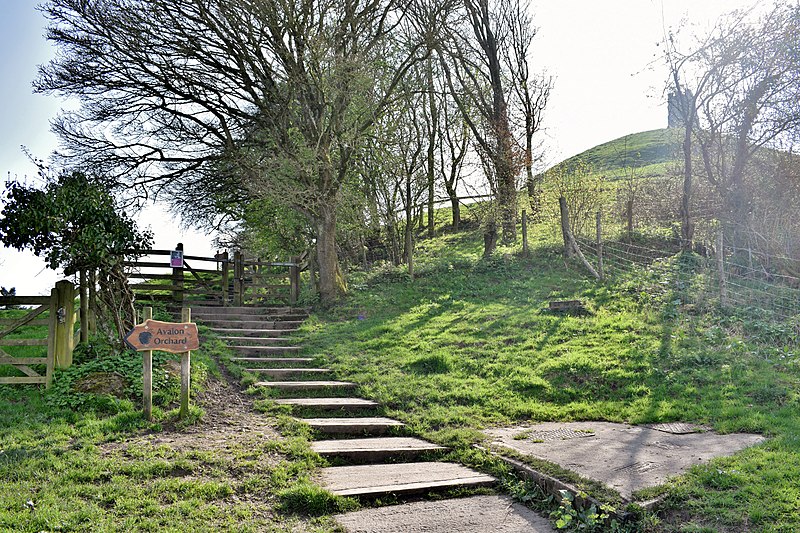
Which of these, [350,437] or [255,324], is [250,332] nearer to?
[255,324]

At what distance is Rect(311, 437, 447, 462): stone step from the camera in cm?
643

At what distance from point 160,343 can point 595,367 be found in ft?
21.3

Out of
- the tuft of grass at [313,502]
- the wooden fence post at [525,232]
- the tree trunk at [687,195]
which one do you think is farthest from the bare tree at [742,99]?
the tuft of grass at [313,502]

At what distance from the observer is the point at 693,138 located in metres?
17.0

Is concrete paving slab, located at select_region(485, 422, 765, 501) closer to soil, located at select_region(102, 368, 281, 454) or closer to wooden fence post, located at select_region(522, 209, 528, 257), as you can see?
soil, located at select_region(102, 368, 281, 454)

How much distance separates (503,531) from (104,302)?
726 centimetres

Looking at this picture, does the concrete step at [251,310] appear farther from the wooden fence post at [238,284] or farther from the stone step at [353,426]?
the stone step at [353,426]

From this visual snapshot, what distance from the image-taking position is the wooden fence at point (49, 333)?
26.5ft

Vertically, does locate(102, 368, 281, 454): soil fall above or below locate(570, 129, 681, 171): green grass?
below

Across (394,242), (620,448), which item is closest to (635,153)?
(394,242)

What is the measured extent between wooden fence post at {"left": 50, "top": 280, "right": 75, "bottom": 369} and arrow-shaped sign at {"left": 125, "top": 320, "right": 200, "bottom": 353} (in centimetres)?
191

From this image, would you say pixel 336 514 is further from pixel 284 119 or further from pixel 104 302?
pixel 284 119

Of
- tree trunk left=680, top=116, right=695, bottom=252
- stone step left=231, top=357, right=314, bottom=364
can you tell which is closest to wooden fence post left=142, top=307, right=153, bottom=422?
stone step left=231, top=357, right=314, bottom=364

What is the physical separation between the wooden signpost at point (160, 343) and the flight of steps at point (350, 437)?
1.59 meters
